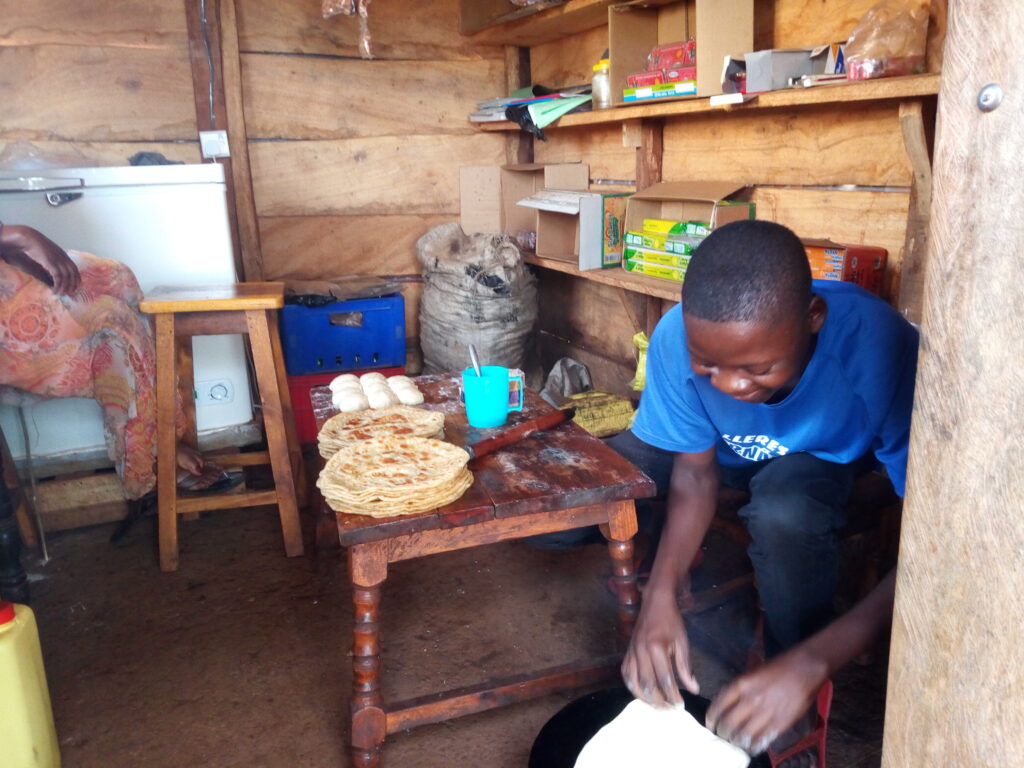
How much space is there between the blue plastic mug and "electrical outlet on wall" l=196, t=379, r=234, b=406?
148 cm

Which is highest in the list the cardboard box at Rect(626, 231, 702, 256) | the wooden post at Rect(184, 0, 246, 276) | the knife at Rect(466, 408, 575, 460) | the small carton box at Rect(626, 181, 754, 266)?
the wooden post at Rect(184, 0, 246, 276)

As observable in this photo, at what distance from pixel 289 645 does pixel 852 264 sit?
1.80 meters

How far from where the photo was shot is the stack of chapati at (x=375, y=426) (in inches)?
69.3

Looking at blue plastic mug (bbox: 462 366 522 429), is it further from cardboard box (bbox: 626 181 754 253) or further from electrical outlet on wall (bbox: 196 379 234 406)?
electrical outlet on wall (bbox: 196 379 234 406)

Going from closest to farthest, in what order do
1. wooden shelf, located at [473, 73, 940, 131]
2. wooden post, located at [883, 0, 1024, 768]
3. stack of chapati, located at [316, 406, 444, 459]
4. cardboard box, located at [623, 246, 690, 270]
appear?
wooden post, located at [883, 0, 1024, 768] < wooden shelf, located at [473, 73, 940, 131] < stack of chapati, located at [316, 406, 444, 459] < cardboard box, located at [623, 246, 690, 270]

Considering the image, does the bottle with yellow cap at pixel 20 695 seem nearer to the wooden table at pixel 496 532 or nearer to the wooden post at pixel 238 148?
the wooden table at pixel 496 532

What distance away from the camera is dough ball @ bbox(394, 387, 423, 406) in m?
2.07

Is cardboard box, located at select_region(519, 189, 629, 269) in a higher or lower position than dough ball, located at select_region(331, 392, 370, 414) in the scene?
higher

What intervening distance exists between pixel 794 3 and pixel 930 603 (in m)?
1.95

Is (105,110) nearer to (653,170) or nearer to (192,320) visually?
(192,320)

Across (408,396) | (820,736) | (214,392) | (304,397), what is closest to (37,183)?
(214,392)

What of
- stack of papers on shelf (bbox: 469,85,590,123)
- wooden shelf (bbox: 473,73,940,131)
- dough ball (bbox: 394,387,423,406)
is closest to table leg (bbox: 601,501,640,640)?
dough ball (bbox: 394,387,423,406)

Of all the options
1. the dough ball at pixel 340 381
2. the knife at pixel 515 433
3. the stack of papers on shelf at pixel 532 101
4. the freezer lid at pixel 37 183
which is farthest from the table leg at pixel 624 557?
the freezer lid at pixel 37 183

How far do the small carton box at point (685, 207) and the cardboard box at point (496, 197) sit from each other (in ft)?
3.52
